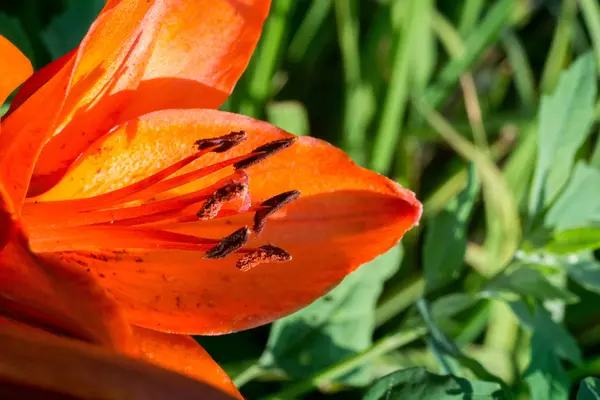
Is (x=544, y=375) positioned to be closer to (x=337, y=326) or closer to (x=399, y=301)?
(x=337, y=326)

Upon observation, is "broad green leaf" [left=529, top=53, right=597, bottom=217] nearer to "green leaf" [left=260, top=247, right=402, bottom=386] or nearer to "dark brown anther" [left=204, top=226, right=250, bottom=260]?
"green leaf" [left=260, top=247, right=402, bottom=386]

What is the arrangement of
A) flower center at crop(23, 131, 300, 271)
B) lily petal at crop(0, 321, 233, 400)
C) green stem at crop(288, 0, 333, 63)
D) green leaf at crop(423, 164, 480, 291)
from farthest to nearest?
green stem at crop(288, 0, 333, 63) → green leaf at crop(423, 164, 480, 291) → flower center at crop(23, 131, 300, 271) → lily petal at crop(0, 321, 233, 400)

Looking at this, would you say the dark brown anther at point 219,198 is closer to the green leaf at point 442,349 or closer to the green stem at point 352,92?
the green leaf at point 442,349

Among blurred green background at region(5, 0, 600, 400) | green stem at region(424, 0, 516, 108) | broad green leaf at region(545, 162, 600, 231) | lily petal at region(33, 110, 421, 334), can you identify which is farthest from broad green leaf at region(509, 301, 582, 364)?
green stem at region(424, 0, 516, 108)

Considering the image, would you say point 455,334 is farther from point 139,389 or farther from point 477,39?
point 139,389

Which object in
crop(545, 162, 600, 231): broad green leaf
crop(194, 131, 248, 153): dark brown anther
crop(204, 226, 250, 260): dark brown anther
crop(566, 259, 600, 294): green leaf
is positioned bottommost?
crop(566, 259, 600, 294): green leaf

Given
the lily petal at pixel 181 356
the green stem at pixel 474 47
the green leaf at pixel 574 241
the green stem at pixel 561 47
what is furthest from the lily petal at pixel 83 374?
the green stem at pixel 561 47

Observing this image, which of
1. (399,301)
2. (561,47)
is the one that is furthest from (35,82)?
(561,47)
